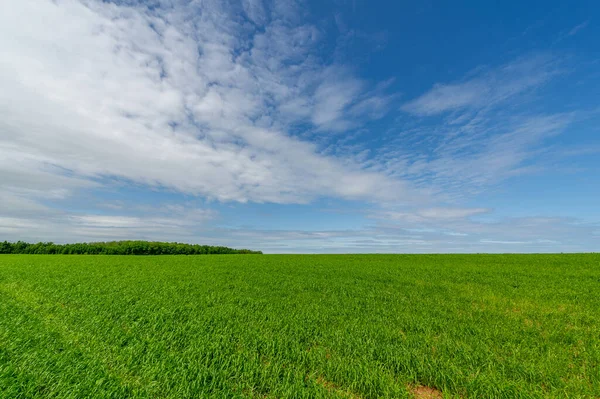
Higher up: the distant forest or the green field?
the distant forest

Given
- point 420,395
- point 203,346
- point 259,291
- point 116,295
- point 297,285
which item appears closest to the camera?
point 420,395

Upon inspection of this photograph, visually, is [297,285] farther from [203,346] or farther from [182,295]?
[203,346]

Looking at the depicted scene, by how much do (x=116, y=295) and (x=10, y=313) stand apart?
9.14 ft

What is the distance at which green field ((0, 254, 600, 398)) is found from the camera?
164 inches

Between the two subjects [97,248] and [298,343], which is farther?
[97,248]

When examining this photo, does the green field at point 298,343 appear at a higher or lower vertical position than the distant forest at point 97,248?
lower

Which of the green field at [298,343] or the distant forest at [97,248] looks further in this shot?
the distant forest at [97,248]

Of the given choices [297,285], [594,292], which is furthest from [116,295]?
[594,292]

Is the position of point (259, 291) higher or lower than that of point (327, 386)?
higher

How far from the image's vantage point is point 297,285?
12.5m

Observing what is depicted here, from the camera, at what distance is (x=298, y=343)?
5.69 metres

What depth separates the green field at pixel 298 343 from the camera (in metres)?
4.17

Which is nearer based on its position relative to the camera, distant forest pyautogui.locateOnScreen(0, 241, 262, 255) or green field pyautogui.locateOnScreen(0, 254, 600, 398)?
green field pyautogui.locateOnScreen(0, 254, 600, 398)

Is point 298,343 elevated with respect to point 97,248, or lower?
lower
